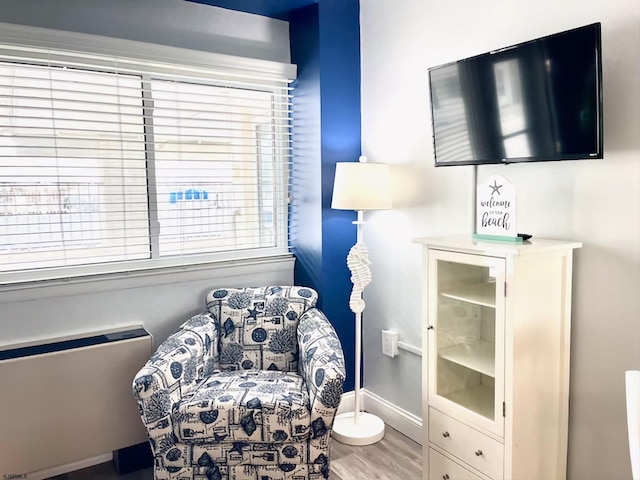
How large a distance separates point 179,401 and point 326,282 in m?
1.10

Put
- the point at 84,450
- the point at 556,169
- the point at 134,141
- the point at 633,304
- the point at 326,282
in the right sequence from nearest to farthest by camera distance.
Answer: the point at 633,304, the point at 556,169, the point at 84,450, the point at 134,141, the point at 326,282

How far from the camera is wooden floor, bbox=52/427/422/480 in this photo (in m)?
2.41

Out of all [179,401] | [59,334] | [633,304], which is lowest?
[179,401]

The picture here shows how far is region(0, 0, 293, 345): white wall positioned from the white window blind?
4.3 inches

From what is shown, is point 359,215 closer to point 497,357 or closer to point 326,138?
point 326,138

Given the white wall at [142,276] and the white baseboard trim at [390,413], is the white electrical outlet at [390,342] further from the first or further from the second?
the white wall at [142,276]

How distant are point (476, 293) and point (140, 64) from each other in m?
1.99

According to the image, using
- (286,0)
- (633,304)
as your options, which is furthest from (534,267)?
(286,0)

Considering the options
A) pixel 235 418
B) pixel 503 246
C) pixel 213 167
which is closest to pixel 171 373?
pixel 235 418

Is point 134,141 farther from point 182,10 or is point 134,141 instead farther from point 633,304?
point 633,304

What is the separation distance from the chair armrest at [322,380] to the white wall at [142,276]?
2.44 feet

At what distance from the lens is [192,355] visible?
7.63ft

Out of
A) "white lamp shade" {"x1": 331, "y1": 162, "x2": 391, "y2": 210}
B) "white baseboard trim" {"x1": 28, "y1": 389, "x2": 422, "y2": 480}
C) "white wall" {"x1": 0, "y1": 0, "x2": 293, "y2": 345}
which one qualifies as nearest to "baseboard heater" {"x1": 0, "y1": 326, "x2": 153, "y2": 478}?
"white wall" {"x1": 0, "y1": 0, "x2": 293, "y2": 345}

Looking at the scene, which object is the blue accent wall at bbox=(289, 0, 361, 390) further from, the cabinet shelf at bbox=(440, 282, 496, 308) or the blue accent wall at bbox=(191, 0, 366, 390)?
the cabinet shelf at bbox=(440, 282, 496, 308)
